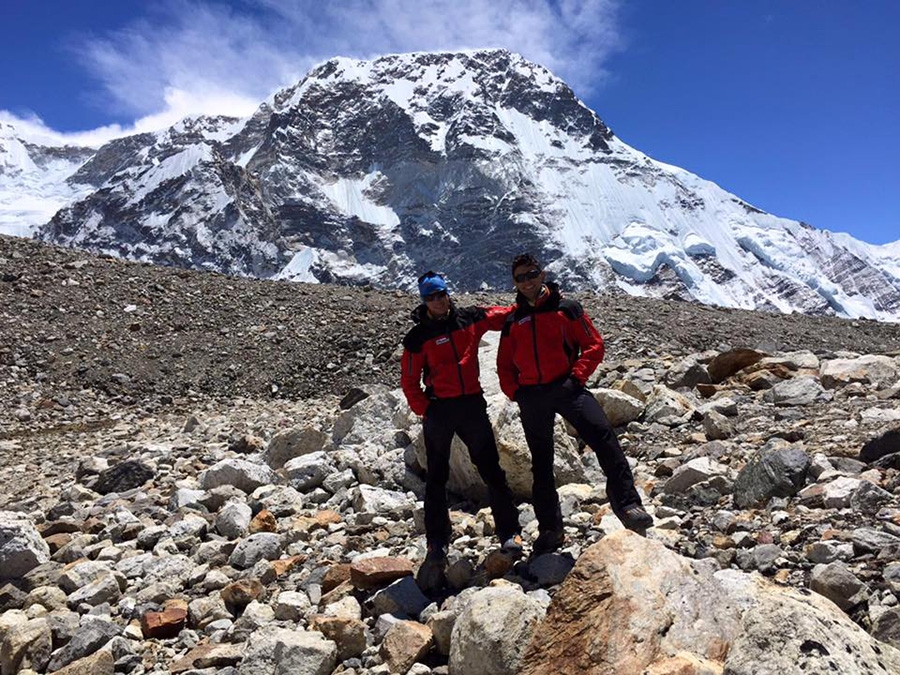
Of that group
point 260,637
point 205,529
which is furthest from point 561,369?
point 205,529

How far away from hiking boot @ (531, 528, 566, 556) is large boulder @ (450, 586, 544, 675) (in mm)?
1251

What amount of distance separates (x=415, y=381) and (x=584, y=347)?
1.42m

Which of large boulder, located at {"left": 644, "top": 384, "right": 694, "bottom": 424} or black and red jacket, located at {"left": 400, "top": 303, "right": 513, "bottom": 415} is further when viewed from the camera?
large boulder, located at {"left": 644, "top": 384, "right": 694, "bottom": 424}

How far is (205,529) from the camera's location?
646 centimetres

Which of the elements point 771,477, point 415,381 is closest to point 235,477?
point 415,381

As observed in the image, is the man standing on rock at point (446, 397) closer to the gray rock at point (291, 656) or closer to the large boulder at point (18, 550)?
the gray rock at point (291, 656)

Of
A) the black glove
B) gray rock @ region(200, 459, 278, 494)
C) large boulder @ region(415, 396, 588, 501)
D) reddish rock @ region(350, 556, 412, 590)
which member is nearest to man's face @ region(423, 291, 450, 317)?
the black glove

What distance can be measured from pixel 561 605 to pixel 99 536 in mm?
5108

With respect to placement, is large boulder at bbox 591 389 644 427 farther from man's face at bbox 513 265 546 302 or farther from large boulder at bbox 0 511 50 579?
large boulder at bbox 0 511 50 579

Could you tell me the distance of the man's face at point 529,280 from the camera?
5223mm

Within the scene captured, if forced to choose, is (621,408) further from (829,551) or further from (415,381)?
(829,551)

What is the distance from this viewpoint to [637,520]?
185 inches

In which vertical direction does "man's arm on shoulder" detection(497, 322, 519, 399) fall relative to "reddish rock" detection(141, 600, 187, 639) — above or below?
above

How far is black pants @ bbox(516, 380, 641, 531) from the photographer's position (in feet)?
16.2
